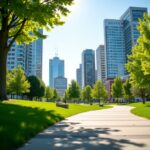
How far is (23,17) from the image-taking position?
2100cm

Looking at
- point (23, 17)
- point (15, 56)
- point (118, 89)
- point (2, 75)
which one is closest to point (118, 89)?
point (118, 89)

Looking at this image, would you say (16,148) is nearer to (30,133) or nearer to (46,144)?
(46,144)

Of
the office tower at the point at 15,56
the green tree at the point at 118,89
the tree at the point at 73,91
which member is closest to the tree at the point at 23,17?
the green tree at the point at 118,89

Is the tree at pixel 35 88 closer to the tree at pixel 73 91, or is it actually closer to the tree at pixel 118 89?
the tree at pixel 73 91

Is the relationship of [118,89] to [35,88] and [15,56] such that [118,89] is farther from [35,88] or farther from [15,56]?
[15,56]

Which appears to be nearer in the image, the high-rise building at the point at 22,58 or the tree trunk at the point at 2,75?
the tree trunk at the point at 2,75

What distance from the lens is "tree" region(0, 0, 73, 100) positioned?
2017 centimetres

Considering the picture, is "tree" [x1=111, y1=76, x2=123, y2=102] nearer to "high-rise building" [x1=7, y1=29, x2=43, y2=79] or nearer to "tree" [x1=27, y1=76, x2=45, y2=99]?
"tree" [x1=27, y1=76, x2=45, y2=99]

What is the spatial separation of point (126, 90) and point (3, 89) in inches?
2676

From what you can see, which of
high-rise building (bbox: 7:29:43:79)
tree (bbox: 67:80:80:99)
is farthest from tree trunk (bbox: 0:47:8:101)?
high-rise building (bbox: 7:29:43:79)

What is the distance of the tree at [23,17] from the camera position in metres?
20.2

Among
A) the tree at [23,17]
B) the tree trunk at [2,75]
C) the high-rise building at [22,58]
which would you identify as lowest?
the tree trunk at [2,75]

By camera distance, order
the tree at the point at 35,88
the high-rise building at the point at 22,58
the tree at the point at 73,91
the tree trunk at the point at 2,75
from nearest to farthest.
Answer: the tree trunk at the point at 2,75, the tree at the point at 35,88, the tree at the point at 73,91, the high-rise building at the point at 22,58

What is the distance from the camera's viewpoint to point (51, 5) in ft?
73.5
